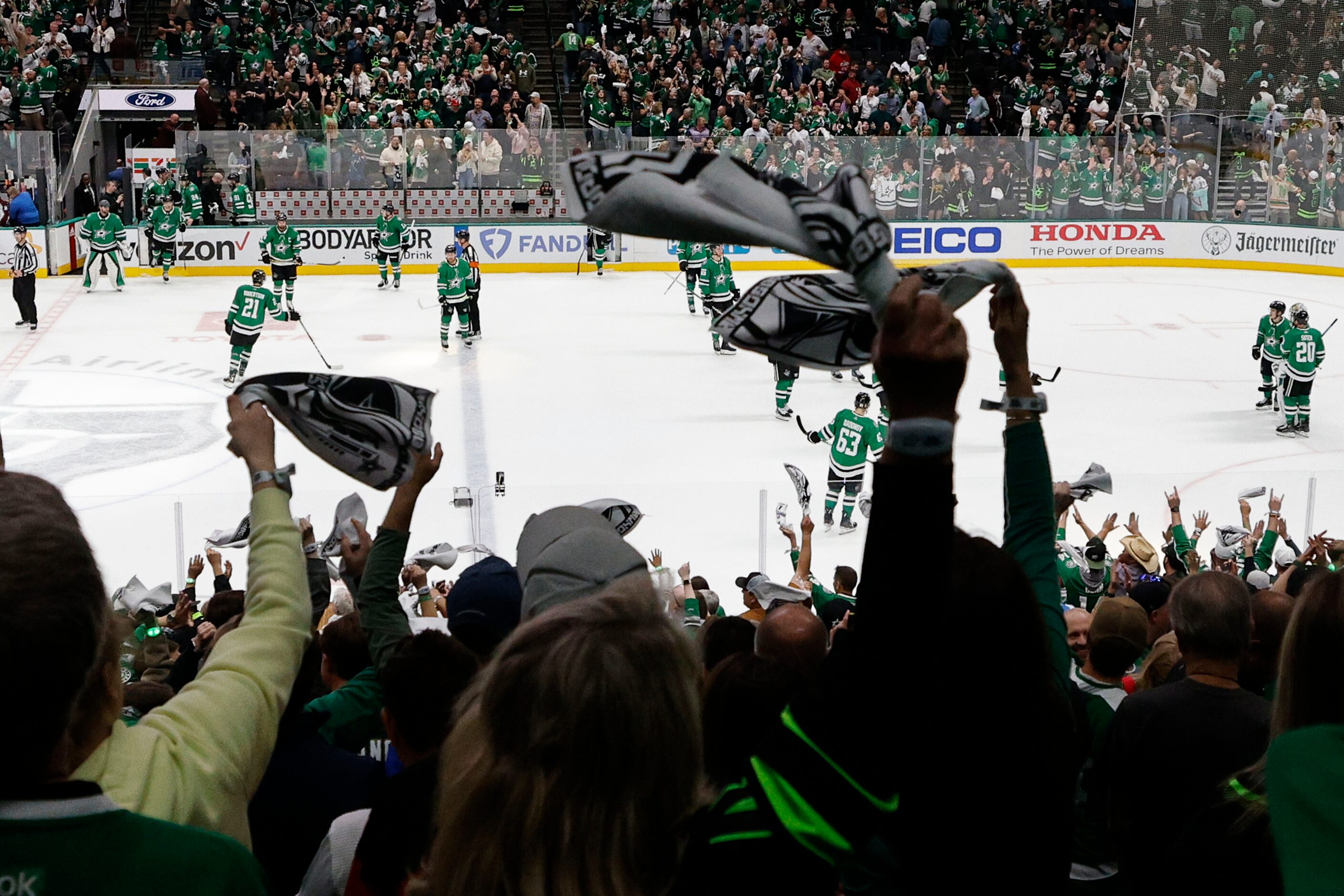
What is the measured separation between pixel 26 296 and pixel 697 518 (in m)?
12.1

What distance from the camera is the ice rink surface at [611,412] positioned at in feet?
29.6

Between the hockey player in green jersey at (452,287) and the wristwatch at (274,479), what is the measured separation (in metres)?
14.4

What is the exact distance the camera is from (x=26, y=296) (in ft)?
57.1

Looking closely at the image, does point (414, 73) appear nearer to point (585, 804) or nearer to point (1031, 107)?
point (1031, 107)

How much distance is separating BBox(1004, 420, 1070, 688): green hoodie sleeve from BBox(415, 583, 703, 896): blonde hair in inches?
30.1

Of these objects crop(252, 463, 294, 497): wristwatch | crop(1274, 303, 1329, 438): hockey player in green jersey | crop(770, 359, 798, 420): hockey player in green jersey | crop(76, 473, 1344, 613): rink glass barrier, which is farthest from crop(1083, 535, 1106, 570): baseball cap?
crop(1274, 303, 1329, 438): hockey player in green jersey

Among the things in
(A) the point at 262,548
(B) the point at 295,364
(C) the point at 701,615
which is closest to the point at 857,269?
(A) the point at 262,548

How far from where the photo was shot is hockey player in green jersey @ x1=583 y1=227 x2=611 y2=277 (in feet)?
72.4

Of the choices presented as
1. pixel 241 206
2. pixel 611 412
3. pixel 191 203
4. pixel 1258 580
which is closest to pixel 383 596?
pixel 1258 580

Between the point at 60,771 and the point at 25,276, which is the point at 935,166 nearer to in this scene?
the point at 25,276

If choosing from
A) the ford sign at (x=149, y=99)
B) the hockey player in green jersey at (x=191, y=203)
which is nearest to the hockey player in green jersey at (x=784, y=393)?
the hockey player in green jersey at (x=191, y=203)

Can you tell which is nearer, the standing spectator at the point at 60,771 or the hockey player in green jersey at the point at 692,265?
the standing spectator at the point at 60,771

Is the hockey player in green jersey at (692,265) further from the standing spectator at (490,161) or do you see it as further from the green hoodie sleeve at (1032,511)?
the green hoodie sleeve at (1032,511)

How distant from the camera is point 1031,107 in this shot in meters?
27.5
